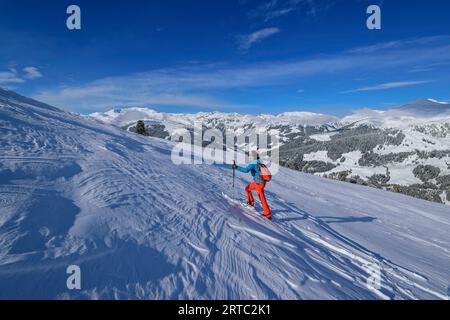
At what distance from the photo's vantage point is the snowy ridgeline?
3996 mm

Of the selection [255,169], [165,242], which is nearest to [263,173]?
[255,169]

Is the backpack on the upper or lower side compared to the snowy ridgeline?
upper

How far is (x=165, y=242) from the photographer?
206 inches

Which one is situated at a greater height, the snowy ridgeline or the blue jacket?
the blue jacket

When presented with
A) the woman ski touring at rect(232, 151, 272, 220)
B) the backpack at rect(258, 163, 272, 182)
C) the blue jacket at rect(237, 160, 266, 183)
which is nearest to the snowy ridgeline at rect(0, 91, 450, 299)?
the woman ski touring at rect(232, 151, 272, 220)

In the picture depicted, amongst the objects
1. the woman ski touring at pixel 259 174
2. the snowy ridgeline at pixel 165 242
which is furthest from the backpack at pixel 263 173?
the snowy ridgeline at pixel 165 242

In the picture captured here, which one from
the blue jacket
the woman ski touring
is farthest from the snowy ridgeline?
the blue jacket

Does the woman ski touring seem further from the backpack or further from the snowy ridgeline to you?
the snowy ridgeline

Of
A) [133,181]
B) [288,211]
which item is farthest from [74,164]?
[288,211]

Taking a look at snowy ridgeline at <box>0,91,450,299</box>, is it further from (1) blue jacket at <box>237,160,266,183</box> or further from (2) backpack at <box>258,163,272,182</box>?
(2) backpack at <box>258,163,272,182</box>

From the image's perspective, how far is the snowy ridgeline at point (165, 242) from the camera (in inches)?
157

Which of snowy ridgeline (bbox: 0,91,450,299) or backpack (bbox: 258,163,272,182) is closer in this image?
snowy ridgeline (bbox: 0,91,450,299)

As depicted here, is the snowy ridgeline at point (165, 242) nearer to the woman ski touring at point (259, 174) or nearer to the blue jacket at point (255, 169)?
the woman ski touring at point (259, 174)
